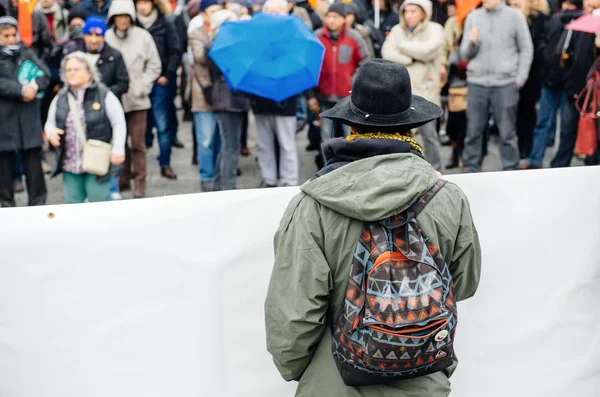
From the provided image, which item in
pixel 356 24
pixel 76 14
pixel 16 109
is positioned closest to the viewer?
pixel 16 109

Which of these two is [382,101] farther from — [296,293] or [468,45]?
[468,45]

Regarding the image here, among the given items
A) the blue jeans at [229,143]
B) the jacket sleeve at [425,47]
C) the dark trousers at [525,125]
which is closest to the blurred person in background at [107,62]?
the blue jeans at [229,143]

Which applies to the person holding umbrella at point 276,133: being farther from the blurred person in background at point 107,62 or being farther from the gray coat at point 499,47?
the gray coat at point 499,47

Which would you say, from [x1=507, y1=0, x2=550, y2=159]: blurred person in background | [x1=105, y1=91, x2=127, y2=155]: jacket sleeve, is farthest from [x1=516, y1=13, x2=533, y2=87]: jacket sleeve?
[x1=105, y1=91, x2=127, y2=155]: jacket sleeve

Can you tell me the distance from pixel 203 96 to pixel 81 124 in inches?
59.4

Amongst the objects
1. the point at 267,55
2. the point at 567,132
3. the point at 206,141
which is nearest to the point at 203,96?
the point at 206,141

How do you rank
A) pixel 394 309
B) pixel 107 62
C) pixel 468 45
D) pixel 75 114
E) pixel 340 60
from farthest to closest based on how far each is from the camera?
pixel 468 45
pixel 340 60
pixel 107 62
pixel 75 114
pixel 394 309

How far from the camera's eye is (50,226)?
11.7 ft

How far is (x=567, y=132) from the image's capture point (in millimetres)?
8609

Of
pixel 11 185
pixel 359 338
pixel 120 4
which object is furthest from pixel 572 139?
pixel 359 338

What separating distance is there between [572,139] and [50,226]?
245 inches

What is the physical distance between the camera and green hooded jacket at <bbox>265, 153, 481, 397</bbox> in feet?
9.27

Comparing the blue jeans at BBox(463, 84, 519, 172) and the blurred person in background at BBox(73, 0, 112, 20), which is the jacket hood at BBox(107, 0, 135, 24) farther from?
the blue jeans at BBox(463, 84, 519, 172)

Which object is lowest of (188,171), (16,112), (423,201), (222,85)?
(188,171)
